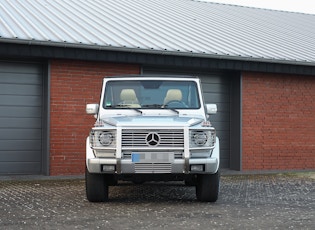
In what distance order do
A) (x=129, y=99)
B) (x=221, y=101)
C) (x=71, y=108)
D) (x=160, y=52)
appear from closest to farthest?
(x=129, y=99) < (x=71, y=108) < (x=160, y=52) < (x=221, y=101)

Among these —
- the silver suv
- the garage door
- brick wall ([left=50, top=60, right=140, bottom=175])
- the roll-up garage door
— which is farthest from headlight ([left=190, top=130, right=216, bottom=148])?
the roll-up garage door

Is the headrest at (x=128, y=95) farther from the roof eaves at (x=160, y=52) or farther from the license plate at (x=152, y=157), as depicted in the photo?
the roof eaves at (x=160, y=52)

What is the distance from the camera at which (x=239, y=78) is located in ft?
48.9

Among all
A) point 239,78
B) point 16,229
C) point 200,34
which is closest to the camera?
point 16,229

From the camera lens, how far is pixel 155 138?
810 centimetres

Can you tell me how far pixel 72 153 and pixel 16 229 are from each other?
6708mm

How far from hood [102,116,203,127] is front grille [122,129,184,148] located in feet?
0.35

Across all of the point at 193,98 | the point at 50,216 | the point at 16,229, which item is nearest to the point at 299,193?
the point at 193,98

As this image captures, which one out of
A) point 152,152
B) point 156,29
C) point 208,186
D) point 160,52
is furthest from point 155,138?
point 156,29

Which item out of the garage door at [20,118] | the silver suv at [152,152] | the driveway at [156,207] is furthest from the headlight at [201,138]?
the garage door at [20,118]

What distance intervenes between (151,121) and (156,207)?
1.30m

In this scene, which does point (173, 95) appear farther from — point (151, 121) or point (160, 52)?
point (160, 52)

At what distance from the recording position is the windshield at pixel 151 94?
9125 millimetres

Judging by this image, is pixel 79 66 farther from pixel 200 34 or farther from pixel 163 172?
pixel 163 172
